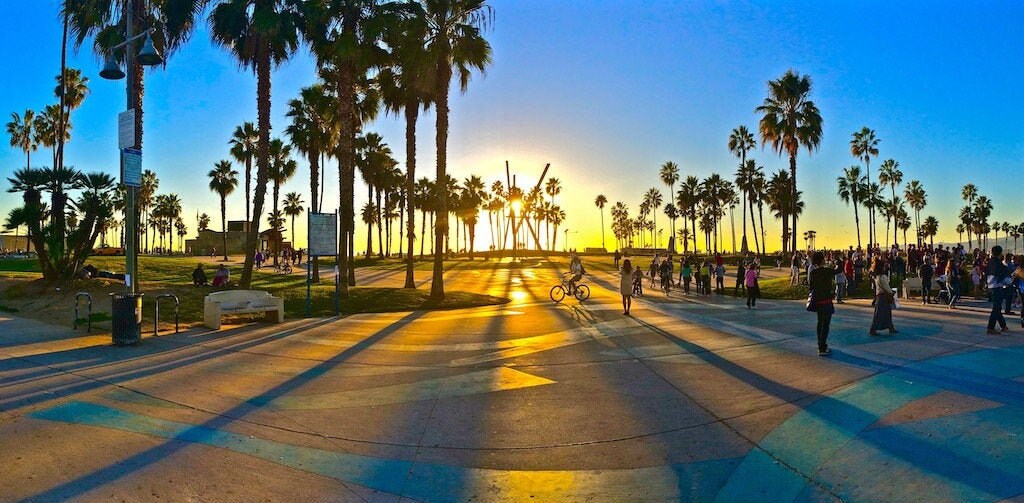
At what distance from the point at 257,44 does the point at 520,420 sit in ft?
68.1

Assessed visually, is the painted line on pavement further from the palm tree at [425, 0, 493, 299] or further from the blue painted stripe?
the palm tree at [425, 0, 493, 299]

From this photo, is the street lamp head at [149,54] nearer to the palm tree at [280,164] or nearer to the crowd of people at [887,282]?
the crowd of people at [887,282]

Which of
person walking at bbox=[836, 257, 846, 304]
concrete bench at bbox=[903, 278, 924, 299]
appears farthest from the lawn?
concrete bench at bbox=[903, 278, 924, 299]

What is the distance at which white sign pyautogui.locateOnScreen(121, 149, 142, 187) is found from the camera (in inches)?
446

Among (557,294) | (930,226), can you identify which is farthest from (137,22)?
(930,226)

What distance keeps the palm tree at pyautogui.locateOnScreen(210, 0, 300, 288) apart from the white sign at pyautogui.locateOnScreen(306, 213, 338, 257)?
4.51 meters

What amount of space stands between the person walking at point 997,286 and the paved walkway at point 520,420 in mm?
337

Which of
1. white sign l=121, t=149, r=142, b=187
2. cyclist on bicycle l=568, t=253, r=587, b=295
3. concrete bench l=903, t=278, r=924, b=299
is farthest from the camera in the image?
cyclist on bicycle l=568, t=253, r=587, b=295

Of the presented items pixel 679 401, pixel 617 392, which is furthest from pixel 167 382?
pixel 679 401


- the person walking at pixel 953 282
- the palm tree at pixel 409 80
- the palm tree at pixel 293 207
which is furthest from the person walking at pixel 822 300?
the palm tree at pixel 293 207

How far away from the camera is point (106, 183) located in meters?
17.2

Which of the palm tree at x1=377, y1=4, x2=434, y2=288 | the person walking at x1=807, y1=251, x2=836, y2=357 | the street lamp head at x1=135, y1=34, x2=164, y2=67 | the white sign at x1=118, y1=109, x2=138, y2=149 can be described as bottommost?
the person walking at x1=807, y1=251, x2=836, y2=357

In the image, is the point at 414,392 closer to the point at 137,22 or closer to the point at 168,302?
the point at 168,302

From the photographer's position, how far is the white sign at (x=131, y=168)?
37.2ft
